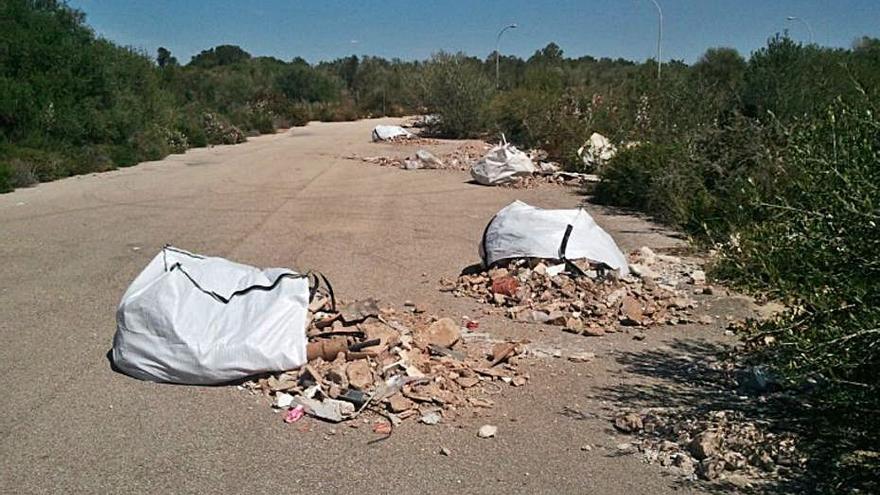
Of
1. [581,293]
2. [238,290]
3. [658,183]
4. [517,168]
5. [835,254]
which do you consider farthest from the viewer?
[517,168]

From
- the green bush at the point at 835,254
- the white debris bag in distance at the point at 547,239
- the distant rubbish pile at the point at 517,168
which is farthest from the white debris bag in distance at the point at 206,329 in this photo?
the distant rubbish pile at the point at 517,168

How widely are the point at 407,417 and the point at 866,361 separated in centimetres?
282

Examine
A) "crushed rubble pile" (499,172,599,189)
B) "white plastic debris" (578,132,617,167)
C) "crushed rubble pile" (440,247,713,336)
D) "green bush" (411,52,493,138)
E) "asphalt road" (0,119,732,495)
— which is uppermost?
"green bush" (411,52,493,138)

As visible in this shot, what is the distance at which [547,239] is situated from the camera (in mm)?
8805

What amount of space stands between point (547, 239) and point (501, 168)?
402 inches

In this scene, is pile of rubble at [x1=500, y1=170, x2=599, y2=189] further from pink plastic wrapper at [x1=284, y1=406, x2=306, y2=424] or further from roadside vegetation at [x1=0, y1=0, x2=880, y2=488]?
pink plastic wrapper at [x1=284, y1=406, x2=306, y2=424]

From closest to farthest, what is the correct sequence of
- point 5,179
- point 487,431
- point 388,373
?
point 487,431 < point 388,373 < point 5,179

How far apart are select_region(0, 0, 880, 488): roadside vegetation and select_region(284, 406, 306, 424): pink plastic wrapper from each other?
2.99m

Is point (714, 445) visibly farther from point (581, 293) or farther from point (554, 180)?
point (554, 180)

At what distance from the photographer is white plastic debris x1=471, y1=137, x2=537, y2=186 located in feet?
61.7

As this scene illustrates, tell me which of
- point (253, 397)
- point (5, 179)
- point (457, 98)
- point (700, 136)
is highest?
point (457, 98)

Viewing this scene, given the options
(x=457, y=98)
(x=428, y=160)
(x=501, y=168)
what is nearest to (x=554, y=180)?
(x=501, y=168)

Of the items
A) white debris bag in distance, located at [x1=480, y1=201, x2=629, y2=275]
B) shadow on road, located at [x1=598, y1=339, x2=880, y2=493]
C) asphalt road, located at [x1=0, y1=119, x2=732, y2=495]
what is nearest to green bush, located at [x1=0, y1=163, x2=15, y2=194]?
asphalt road, located at [x1=0, y1=119, x2=732, y2=495]

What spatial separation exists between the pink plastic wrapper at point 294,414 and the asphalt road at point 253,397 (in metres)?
0.08
